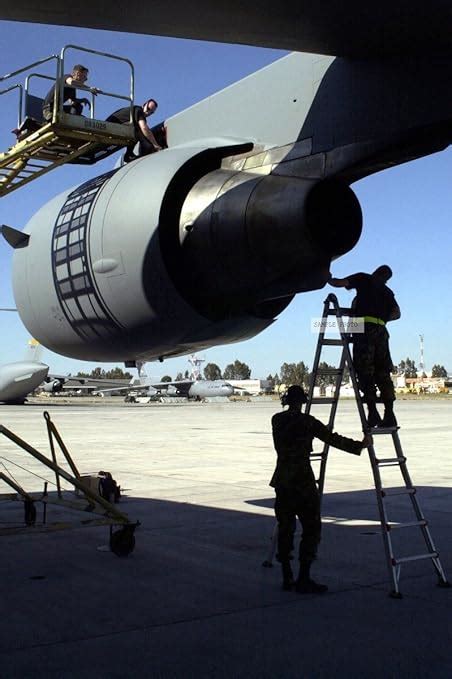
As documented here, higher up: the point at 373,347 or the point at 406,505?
the point at 373,347

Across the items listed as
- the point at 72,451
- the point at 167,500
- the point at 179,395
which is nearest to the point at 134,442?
the point at 72,451

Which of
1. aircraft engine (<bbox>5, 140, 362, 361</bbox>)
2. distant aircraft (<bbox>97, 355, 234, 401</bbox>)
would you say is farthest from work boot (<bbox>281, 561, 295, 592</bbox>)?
distant aircraft (<bbox>97, 355, 234, 401</bbox>)

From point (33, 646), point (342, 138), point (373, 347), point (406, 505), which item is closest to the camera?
point (33, 646)

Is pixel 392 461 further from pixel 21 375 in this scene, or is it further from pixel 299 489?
pixel 21 375

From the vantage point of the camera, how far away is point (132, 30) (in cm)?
475

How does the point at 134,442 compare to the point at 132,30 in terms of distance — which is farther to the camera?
the point at 134,442

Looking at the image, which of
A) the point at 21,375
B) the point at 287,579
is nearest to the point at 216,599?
the point at 287,579

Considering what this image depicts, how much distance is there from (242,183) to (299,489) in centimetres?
270

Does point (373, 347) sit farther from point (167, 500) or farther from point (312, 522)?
point (167, 500)

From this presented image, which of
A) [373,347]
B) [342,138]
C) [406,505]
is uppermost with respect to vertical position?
[342,138]

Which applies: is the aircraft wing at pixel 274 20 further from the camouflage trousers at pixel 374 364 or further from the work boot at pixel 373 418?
the work boot at pixel 373 418

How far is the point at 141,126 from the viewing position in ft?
24.1

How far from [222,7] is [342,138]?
4.96 feet

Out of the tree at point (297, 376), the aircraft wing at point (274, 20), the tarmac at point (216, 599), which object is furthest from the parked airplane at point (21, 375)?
the aircraft wing at point (274, 20)
